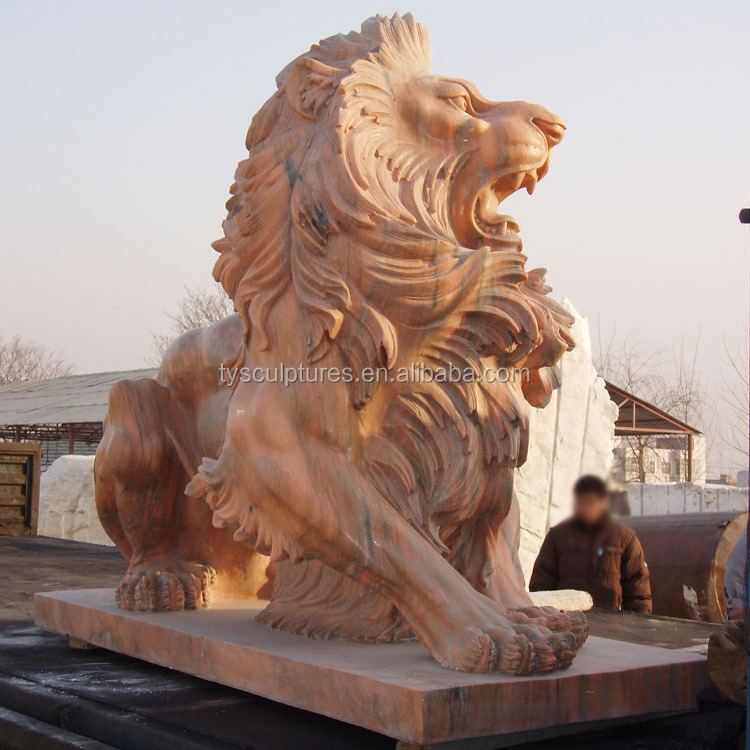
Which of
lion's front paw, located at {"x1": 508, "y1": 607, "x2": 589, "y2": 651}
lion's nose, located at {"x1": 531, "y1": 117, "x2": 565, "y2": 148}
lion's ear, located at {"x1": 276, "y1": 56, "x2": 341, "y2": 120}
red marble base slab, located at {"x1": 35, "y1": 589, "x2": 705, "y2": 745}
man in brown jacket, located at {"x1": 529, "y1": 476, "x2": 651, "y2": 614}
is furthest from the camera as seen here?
lion's nose, located at {"x1": 531, "y1": 117, "x2": 565, "y2": 148}

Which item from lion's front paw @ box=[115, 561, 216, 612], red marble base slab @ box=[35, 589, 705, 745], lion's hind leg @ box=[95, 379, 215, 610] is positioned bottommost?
red marble base slab @ box=[35, 589, 705, 745]

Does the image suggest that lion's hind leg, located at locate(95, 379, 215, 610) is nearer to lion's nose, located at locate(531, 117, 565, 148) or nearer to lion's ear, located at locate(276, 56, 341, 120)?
lion's ear, located at locate(276, 56, 341, 120)

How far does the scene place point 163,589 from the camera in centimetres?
256

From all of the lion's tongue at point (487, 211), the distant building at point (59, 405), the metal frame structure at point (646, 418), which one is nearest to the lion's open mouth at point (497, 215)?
the lion's tongue at point (487, 211)

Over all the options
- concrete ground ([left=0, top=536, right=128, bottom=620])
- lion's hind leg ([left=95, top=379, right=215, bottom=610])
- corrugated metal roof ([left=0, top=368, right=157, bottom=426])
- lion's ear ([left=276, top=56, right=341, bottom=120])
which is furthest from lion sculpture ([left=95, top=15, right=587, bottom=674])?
corrugated metal roof ([left=0, top=368, right=157, bottom=426])

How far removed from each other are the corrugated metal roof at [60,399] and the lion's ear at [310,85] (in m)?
12.5

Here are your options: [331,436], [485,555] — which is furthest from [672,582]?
[331,436]

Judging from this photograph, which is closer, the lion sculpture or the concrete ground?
the lion sculpture

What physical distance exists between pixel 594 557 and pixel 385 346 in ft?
2.04

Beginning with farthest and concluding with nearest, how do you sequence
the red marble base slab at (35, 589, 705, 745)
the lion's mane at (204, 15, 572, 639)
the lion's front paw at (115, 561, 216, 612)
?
the lion's front paw at (115, 561, 216, 612) < the lion's mane at (204, 15, 572, 639) < the red marble base slab at (35, 589, 705, 745)

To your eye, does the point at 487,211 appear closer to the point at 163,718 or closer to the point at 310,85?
the point at 310,85

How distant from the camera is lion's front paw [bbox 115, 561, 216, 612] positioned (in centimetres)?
255

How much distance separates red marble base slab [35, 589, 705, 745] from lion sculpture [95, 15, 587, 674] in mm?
69

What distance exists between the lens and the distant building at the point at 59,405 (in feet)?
51.5
